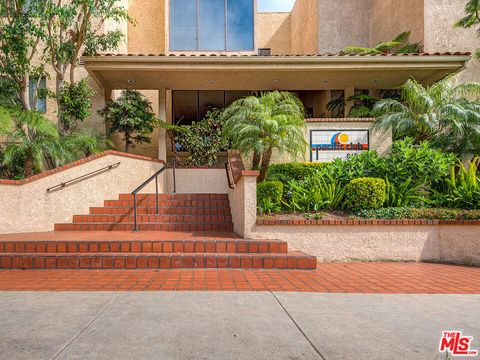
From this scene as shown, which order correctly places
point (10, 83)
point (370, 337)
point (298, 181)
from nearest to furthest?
point (370, 337) → point (298, 181) → point (10, 83)

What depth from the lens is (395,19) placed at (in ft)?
43.9

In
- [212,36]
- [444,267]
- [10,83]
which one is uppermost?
[212,36]

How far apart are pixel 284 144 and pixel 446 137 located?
4.40 m

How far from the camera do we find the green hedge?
772 centimetres

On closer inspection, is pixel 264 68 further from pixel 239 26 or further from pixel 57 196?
pixel 57 196

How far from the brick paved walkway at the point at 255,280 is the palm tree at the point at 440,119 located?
164 inches

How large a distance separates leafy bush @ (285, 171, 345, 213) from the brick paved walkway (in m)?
1.61

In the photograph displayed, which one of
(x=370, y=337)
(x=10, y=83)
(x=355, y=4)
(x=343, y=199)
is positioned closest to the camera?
(x=370, y=337)

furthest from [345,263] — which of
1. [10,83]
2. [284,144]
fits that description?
[10,83]

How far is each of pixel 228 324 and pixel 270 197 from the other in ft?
12.5

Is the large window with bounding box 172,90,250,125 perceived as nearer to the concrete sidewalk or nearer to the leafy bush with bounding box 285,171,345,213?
the leafy bush with bounding box 285,171,345,213

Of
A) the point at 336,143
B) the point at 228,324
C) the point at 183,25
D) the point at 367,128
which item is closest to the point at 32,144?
the point at 228,324

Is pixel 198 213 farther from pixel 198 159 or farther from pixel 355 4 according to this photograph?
pixel 355 4

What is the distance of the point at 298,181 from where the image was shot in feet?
24.9
